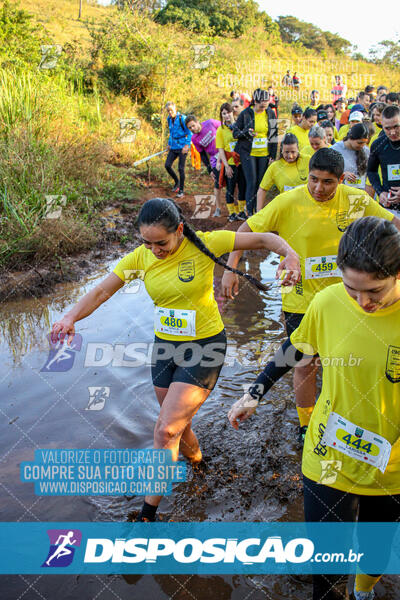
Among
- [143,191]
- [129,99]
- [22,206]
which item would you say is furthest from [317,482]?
[129,99]

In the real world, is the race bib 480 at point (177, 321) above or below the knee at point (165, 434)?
above

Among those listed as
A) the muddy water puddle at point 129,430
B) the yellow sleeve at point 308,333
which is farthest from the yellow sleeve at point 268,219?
the muddy water puddle at point 129,430

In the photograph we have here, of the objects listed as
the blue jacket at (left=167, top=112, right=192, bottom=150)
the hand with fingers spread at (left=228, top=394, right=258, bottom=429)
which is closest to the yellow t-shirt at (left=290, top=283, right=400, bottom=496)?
the hand with fingers spread at (left=228, top=394, right=258, bottom=429)

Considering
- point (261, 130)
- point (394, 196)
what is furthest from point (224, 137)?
point (394, 196)

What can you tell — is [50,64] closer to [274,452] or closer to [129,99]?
[129,99]

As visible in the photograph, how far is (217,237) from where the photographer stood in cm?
314

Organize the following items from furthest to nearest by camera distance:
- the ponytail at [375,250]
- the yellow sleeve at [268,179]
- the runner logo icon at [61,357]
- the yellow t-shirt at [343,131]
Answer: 1. the yellow t-shirt at [343,131]
2. the yellow sleeve at [268,179]
3. the runner logo icon at [61,357]
4. the ponytail at [375,250]

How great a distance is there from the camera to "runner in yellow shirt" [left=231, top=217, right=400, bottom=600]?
1707 mm

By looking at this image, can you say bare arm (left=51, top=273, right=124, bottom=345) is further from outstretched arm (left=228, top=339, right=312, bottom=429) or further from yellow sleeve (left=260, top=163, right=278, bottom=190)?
yellow sleeve (left=260, top=163, right=278, bottom=190)

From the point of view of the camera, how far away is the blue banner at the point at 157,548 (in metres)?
2.90

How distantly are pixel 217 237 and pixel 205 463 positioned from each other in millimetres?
1764

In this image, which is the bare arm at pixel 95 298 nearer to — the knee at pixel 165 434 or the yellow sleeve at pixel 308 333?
the knee at pixel 165 434

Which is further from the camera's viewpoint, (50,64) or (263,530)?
(50,64)

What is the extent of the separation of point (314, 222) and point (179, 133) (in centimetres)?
879
